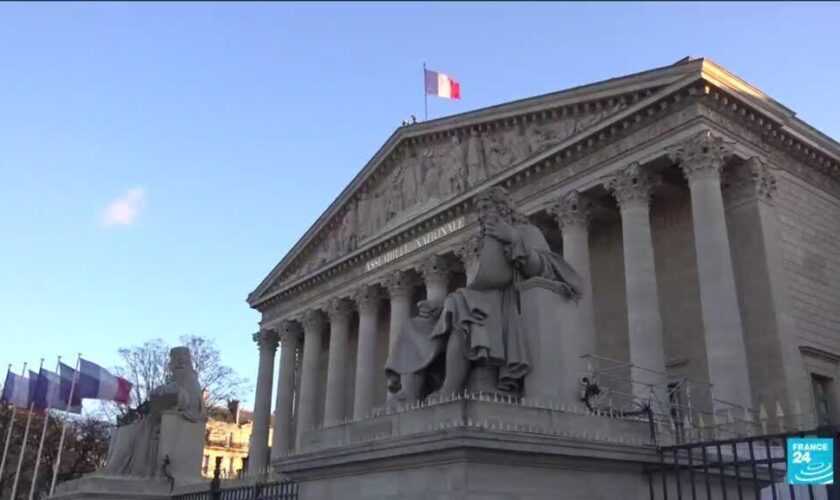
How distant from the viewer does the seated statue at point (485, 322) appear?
25.5 feet

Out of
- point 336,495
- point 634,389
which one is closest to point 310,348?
point 634,389

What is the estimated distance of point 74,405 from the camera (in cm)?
2648

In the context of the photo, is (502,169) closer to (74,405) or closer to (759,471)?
(74,405)

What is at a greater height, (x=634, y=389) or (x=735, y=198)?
(x=735, y=198)

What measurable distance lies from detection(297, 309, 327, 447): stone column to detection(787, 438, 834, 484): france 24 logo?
33.4 meters

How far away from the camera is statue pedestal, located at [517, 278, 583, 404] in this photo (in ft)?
25.3

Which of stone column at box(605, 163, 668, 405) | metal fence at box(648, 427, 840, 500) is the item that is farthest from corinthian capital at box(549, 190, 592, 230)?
metal fence at box(648, 427, 840, 500)

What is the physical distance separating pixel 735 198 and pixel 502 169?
337 inches

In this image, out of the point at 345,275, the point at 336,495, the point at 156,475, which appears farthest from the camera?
the point at 345,275

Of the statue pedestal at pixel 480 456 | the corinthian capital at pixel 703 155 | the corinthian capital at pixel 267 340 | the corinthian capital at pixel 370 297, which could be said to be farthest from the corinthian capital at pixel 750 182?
the corinthian capital at pixel 267 340

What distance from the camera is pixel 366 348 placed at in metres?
34.8

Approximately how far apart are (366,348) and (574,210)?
13.5m

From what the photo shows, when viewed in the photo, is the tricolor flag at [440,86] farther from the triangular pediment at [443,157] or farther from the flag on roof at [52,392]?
the flag on roof at [52,392]

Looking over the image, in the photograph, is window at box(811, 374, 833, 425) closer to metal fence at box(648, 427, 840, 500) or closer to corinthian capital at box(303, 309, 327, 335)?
metal fence at box(648, 427, 840, 500)
